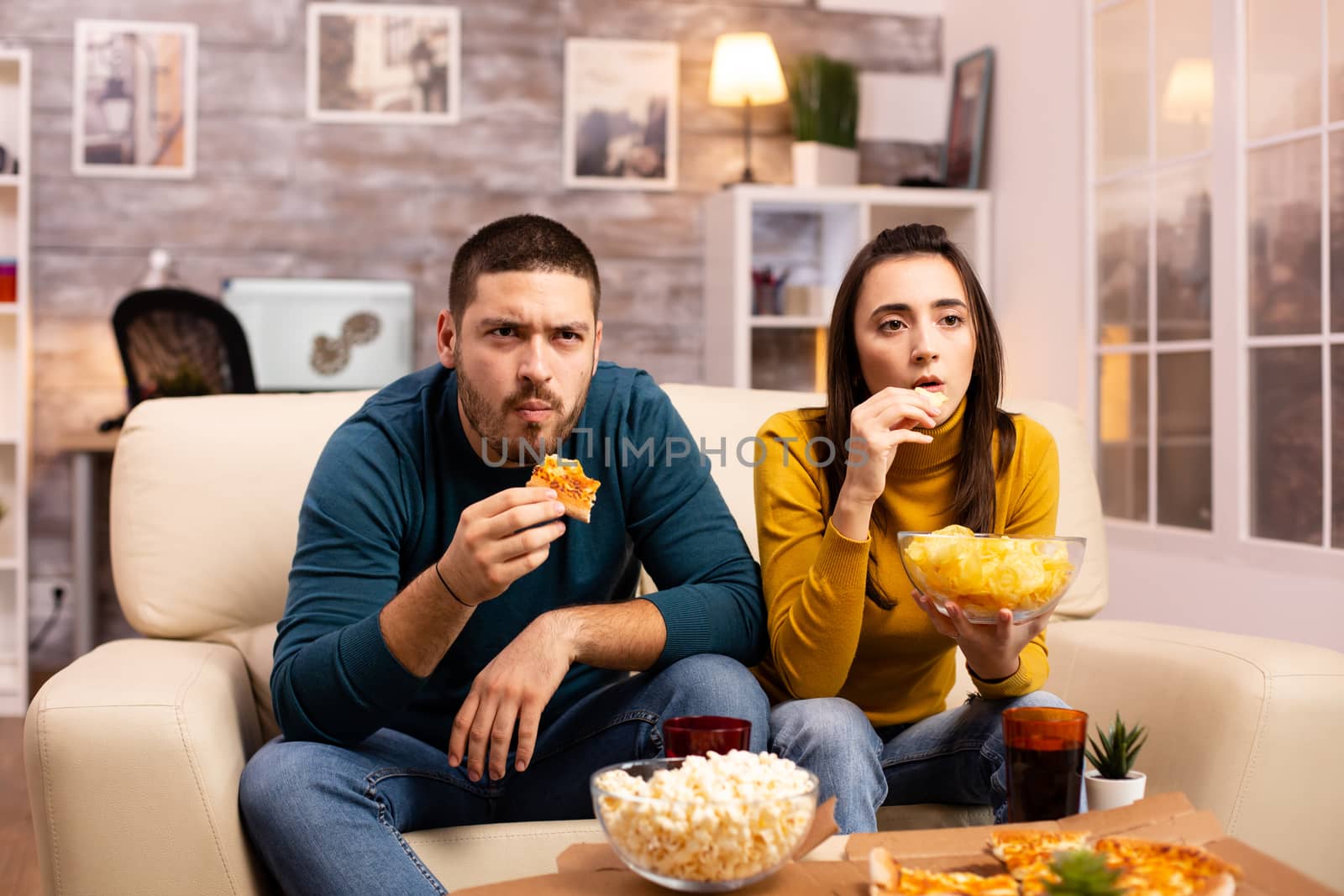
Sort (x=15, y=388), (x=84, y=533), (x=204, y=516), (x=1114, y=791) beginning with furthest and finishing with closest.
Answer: (x=15, y=388) → (x=84, y=533) → (x=204, y=516) → (x=1114, y=791)

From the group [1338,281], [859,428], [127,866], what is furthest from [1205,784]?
[1338,281]

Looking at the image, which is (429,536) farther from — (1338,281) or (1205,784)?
(1338,281)

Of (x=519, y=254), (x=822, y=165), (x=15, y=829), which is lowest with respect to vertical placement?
(x=15, y=829)

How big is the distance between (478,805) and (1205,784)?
985 mm

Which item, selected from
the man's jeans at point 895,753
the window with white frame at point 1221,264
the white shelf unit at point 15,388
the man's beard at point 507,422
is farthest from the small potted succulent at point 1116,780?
the white shelf unit at point 15,388

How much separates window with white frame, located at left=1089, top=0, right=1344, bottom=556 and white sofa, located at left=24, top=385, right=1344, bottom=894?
1.14 metres

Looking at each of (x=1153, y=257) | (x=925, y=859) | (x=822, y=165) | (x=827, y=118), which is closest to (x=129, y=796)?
(x=925, y=859)

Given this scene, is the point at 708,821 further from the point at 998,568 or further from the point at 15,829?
the point at 15,829

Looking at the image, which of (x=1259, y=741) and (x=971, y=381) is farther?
(x=971, y=381)

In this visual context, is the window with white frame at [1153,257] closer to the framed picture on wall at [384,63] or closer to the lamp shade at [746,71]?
the lamp shade at [746,71]

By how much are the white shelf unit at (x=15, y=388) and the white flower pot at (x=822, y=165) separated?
106 inches

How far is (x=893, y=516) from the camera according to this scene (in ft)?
6.14

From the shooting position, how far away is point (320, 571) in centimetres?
165

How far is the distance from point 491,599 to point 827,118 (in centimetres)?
358
